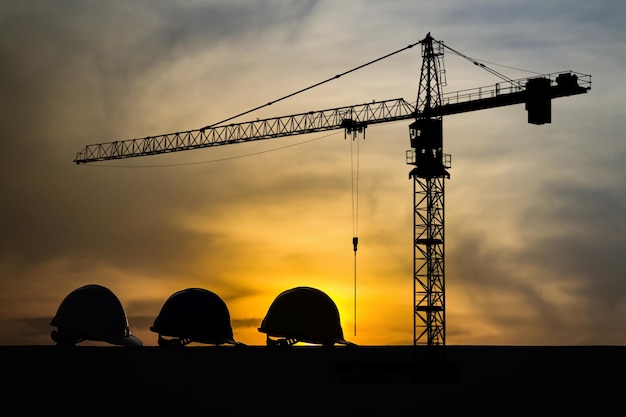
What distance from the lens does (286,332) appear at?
117438 millimetres

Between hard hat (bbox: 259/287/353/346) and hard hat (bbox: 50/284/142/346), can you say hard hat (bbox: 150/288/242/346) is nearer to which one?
hard hat (bbox: 259/287/353/346)

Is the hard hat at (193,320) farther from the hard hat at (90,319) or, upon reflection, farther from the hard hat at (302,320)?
the hard hat at (90,319)

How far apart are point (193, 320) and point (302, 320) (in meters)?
12.7

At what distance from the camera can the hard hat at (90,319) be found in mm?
122812

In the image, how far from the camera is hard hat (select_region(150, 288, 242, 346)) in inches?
4606

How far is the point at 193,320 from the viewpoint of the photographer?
11744cm
